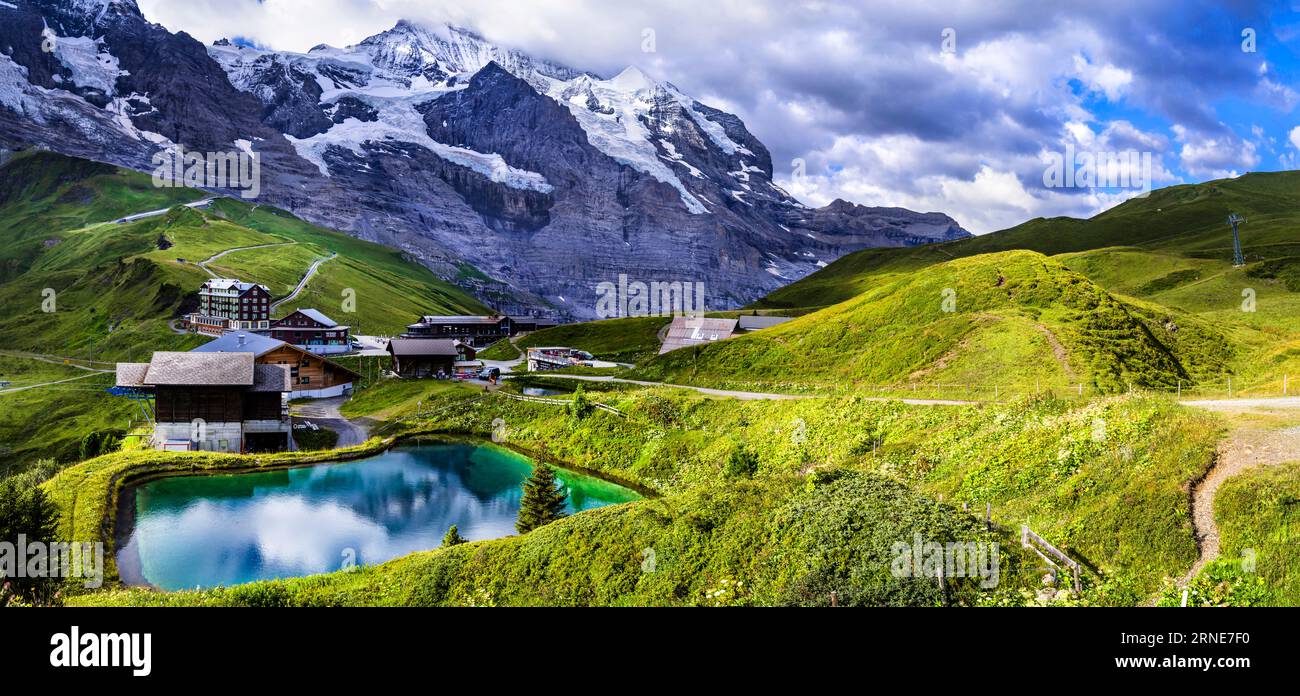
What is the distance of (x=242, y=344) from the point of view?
75.9 metres

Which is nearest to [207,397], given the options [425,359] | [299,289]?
[425,359]

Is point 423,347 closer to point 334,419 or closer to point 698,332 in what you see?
point 334,419

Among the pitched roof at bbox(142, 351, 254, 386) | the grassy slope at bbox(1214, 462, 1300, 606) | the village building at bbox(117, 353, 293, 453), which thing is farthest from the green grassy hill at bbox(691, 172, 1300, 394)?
the pitched roof at bbox(142, 351, 254, 386)

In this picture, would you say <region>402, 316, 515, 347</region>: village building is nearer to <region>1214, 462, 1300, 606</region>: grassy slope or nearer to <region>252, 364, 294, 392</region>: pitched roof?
<region>252, 364, 294, 392</region>: pitched roof

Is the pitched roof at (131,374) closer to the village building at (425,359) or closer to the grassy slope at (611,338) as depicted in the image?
the village building at (425,359)

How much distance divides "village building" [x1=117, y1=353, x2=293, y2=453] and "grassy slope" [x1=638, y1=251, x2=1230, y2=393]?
134ft

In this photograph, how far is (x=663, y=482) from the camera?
5038 centimetres

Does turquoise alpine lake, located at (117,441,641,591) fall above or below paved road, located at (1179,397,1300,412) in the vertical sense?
below

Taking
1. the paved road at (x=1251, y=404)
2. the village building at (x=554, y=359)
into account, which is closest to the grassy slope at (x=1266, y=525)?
the paved road at (x=1251, y=404)

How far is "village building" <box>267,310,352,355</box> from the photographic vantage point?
5187 inches
